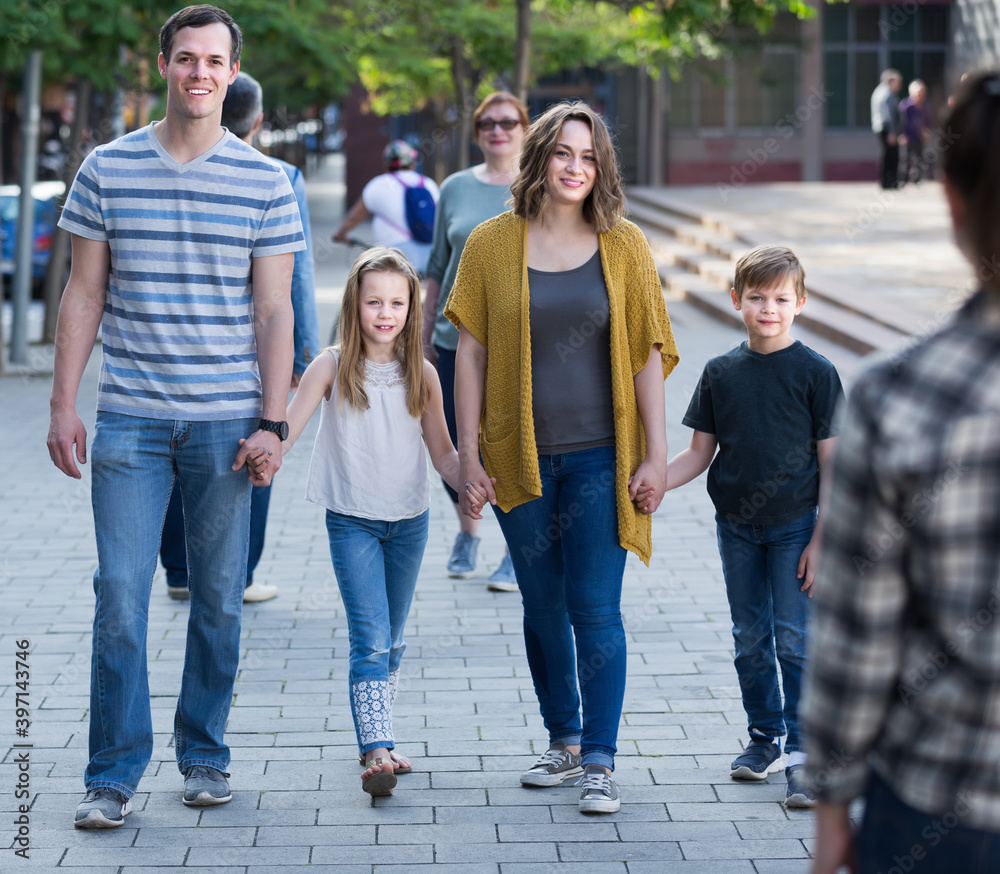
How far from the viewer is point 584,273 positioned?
3.78 meters

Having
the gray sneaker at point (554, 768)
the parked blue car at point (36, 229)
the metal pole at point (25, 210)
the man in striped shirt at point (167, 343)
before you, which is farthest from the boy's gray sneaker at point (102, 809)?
the parked blue car at point (36, 229)

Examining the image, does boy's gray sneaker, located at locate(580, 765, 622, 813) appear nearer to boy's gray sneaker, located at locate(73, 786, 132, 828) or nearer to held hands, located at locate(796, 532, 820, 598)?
held hands, located at locate(796, 532, 820, 598)

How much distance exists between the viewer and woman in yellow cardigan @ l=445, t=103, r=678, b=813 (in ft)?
12.3

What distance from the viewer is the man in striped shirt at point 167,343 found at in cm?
362

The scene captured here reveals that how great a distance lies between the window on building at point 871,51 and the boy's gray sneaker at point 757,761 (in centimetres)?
3155

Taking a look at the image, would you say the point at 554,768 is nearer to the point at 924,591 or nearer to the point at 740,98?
the point at 924,591

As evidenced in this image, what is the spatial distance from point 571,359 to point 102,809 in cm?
172

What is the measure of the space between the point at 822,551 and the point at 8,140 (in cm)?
4035

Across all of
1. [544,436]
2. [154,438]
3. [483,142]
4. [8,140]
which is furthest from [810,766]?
[8,140]

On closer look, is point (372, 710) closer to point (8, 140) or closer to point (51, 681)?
point (51, 681)

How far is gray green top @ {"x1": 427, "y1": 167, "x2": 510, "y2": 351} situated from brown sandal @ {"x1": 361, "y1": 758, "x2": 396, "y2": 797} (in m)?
2.43

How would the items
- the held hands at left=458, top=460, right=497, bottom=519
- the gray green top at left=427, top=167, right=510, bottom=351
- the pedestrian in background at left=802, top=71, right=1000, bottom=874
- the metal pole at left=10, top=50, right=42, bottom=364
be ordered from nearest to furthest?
the pedestrian in background at left=802, top=71, right=1000, bottom=874 → the held hands at left=458, top=460, right=497, bottom=519 → the gray green top at left=427, top=167, right=510, bottom=351 → the metal pole at left=10, top=50, right=42, bottom=364

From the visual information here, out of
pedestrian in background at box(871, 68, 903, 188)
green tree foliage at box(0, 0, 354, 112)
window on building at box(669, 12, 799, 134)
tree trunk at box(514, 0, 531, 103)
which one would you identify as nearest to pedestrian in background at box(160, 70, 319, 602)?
green tree foliage at box(0, 0, 354, 112)

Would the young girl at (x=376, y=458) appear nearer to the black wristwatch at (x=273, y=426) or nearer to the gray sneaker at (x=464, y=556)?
the black wristwatch at (x=273, y=426)
